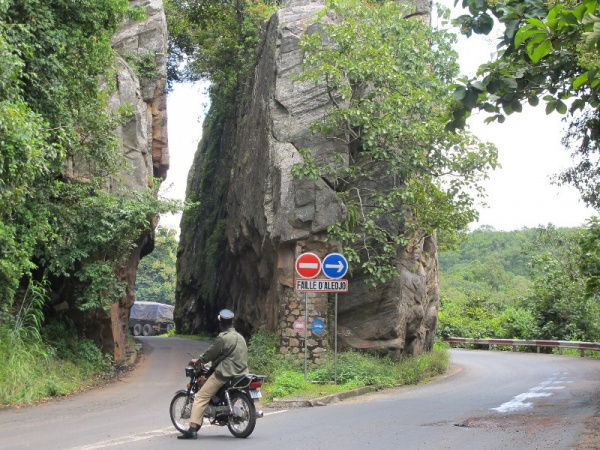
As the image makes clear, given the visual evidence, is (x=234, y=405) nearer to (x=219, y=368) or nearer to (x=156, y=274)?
(x=219, y=368)

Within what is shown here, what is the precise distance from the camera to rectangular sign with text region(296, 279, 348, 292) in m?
15.0

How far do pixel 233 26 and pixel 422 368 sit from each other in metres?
19.2

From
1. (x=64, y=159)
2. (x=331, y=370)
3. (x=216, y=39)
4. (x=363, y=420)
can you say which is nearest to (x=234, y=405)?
(x=363, y=420)

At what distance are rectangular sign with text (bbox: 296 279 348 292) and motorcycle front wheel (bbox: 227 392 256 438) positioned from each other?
227 inches

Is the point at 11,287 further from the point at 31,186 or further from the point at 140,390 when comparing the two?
the point at 140,390

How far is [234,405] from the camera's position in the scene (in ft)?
30.5

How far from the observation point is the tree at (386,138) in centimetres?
1936

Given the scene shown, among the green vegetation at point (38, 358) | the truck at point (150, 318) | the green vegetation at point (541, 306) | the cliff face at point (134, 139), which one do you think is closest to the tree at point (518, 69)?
the green vegetation at point (38, 358)

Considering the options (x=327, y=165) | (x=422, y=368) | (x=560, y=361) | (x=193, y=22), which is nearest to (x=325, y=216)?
(x=327, y=165)

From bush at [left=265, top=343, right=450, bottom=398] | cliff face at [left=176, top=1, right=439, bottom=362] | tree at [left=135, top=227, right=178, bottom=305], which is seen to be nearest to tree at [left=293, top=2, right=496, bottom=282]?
cliff face at [left=176, top=1, right=439, bottom=362]

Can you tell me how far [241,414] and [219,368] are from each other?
0.69 metres

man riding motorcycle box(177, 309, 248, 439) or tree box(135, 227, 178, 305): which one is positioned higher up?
tree box(135, 227, 178, 305)

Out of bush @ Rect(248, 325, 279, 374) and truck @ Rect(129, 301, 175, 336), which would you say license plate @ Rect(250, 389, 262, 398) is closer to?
bush @ Rect(248, 325, 279, 374)

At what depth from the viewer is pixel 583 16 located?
6379 mm
